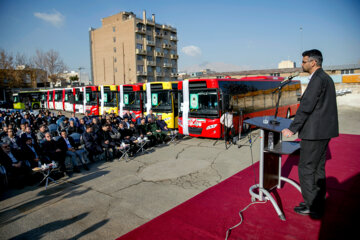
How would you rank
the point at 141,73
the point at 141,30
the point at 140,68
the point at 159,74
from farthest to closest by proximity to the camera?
the point at 159,74 → the point at 140,68 → the point at 141,30 → the point at 141,73

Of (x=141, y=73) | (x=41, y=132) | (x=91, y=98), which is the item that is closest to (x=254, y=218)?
(x=41, y=132)

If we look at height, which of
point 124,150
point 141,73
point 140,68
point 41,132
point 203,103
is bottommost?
point 124,150

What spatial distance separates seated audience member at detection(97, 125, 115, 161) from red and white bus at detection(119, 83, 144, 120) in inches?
256

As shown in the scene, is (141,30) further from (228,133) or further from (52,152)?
(52,152)

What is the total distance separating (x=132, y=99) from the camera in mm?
16812

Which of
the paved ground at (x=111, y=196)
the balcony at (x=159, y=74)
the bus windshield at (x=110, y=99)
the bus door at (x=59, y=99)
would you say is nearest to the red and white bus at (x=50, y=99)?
the bus door at (x=59, y=99)

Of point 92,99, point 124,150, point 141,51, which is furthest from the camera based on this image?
point 141,51

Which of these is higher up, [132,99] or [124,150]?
[132,99]

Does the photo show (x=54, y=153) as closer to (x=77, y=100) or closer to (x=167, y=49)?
(x=77, y=100)

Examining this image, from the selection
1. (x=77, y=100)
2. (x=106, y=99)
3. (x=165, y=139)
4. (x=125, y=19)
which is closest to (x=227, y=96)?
(x=165, y=139)

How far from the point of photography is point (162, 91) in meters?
13.9

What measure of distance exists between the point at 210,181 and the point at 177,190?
102 cm

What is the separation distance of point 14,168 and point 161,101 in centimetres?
859

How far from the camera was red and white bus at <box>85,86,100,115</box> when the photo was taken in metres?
20.8
